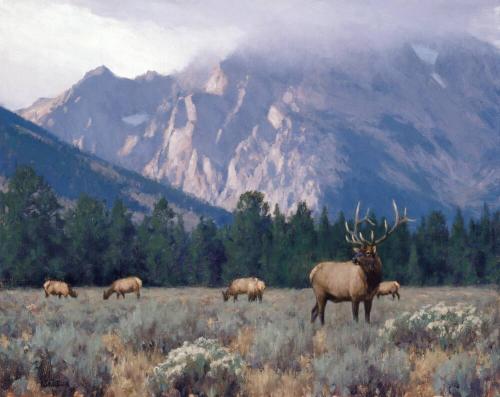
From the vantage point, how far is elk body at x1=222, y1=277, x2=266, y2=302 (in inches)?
1328

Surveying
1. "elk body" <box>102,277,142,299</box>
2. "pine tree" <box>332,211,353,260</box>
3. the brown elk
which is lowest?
"elk body" <box>102,277,142,299</box>

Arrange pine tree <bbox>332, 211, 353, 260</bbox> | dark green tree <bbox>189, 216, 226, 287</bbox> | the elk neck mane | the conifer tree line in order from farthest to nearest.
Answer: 1. dark green tree <bbox>189, 216, 226, 287</bbox>
2. pine tree <bbox>332, 211, 353, 260</bbox>
3. the conifer tree line
4. the elk neck mane

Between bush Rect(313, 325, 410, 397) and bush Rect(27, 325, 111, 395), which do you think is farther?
bush Rect(27, 325, 111, 395)

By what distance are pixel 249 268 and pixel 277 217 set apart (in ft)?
23.8

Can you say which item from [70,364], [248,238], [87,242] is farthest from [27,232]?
[70,364]

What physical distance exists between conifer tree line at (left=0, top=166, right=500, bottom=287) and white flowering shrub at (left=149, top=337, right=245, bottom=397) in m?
52.8

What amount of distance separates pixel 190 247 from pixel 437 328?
64740mm

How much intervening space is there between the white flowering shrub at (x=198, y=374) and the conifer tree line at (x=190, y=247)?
52829 millimetres

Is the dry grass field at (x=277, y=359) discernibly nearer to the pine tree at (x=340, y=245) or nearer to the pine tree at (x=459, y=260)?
the pine tree at (x=340, y=245)

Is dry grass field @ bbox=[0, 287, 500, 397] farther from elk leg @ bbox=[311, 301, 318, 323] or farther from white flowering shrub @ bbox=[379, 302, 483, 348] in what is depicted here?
elk leg @ bbox=[311, 301, 318, 323]

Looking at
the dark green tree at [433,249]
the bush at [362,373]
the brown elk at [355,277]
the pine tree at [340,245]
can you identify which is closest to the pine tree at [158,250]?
the pine tree at [340,245]

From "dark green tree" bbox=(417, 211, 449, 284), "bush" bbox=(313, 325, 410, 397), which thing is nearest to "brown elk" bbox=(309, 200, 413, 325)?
"bush" bbox=(313, 325, 410, 397)

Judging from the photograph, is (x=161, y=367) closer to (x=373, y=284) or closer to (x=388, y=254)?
(x=373, y=284)

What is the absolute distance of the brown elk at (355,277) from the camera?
49.1ft
